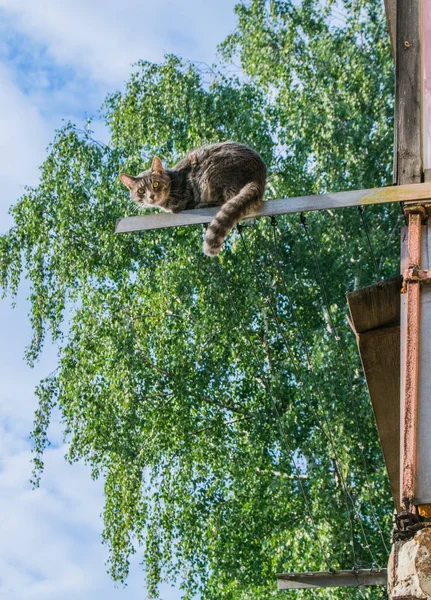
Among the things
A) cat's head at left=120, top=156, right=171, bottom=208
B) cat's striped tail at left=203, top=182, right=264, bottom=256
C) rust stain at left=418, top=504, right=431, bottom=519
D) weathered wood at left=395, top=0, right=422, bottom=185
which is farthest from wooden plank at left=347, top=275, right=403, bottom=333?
cat's head at left=120, top=156, right=171, bottom=208

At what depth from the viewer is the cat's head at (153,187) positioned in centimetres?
673

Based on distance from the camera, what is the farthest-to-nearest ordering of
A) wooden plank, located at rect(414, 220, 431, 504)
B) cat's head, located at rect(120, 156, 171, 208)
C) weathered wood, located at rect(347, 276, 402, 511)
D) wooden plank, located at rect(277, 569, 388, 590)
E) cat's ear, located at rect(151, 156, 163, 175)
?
wooden plank, located at rect(277, 569, 388, 590)
cat's ear, located at rect(151, 156, 163, 175)
cat's head, located at rect(120, 156, 171, 208)
weathered wood, located at rect(347, 276, 402, 511)
wooden plank, located at rect(414, 220, 431, 504)

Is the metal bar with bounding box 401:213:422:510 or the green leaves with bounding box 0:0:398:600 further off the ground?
the green leaves with bounding box 0:0:398:600

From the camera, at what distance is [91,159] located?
15.6 meters

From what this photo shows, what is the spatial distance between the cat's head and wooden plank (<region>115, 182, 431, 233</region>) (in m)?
0.60

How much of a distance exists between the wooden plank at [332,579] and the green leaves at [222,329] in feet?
10.8

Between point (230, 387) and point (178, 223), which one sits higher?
point (230, 387)

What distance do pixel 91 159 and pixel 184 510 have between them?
6.17 meters

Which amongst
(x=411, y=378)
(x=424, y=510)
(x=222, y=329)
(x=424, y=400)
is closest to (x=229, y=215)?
(x=411, y=378)

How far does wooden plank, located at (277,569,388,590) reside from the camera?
25.9 feet

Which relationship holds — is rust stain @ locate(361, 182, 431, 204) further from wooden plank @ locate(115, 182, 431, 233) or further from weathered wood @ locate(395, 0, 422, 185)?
weathered wood @ locate(395, 0, 422, 185)

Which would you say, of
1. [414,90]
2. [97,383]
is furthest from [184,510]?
[414,90]

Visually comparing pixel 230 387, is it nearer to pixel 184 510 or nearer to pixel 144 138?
pixel 184 510

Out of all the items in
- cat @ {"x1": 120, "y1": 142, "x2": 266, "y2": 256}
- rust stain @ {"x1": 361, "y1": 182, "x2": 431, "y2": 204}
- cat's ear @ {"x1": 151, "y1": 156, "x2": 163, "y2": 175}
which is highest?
cat's ear @ {"x1": 151, "y1": 156, "x2": 163, "y2": 175}
